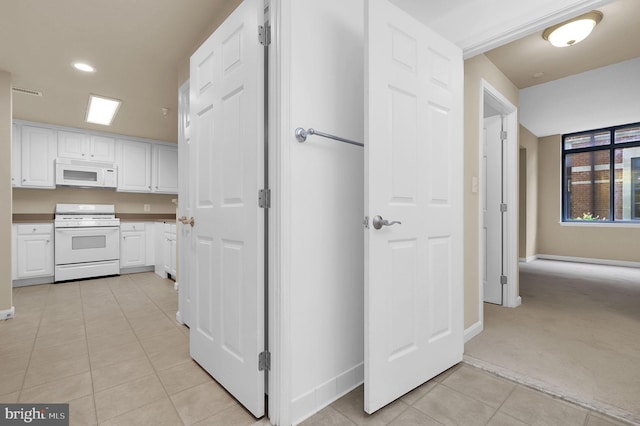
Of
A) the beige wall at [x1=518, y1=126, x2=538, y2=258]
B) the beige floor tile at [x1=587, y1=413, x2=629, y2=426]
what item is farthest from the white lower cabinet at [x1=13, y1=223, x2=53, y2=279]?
the beige wall at [x1=518, y1=126, x2=538, y2=258]

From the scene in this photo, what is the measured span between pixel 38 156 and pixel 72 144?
450 millimetres

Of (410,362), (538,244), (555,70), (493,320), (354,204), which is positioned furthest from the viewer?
(538,244)

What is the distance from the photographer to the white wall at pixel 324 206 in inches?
57.1

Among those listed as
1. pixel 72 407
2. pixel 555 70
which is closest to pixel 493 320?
pixel 555 70

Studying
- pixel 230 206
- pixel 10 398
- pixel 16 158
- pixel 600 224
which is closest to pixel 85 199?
pixel 16 158

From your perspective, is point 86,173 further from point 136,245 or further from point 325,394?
point 325,394

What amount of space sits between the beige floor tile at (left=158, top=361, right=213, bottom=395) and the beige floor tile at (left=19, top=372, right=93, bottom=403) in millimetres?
383

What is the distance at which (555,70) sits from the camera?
297cm

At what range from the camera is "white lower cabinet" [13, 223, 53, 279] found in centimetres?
415

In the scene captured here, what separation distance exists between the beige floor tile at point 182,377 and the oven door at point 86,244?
3643 mm

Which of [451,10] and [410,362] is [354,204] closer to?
[410,362]

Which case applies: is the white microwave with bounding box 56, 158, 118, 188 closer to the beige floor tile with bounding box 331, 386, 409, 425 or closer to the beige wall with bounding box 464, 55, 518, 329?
the beige floor tile with bounding box 331, 386, 409, 425

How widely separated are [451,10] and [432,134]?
920 mm

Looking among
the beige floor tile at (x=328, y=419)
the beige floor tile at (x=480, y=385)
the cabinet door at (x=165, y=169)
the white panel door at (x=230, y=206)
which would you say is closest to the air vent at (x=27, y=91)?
the cabinet door at (x=165, y=169)
